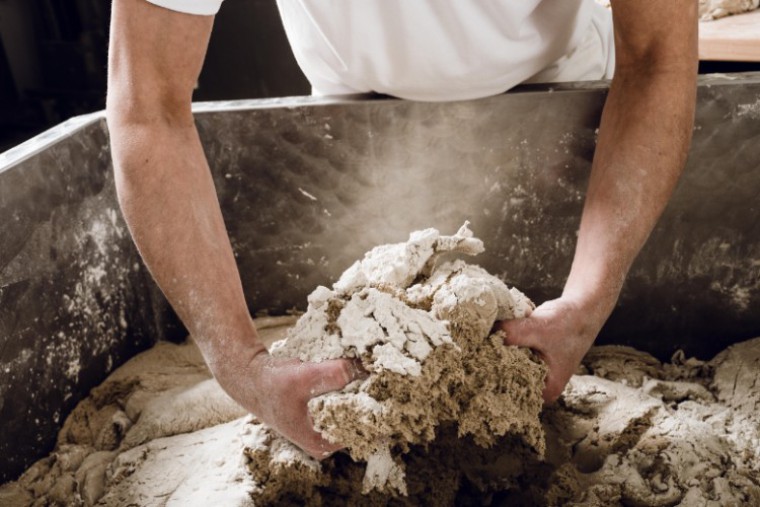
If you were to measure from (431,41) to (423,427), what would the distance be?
658 mm

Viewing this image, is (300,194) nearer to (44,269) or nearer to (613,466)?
(44,269)

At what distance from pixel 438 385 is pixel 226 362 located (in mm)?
308

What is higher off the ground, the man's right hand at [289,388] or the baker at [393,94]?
the baker at [393,94]

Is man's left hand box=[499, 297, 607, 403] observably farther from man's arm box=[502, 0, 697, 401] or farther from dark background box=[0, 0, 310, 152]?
dark background box=[0, 0, 310, 152]

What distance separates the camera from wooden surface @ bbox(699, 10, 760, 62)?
6.01ft

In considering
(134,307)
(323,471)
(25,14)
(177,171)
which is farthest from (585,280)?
(25,14)

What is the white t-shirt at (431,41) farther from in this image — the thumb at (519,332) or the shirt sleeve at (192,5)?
the thumb at (519,332)

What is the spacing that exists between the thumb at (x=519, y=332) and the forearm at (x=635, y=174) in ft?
0.52

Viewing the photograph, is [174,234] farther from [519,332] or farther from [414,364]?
[519,332]

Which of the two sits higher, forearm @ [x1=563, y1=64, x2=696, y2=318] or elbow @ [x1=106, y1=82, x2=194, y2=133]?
elbow @ [x1=106, y1=82, x2=194, y2=133]

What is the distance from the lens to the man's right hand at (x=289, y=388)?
31.4 inches

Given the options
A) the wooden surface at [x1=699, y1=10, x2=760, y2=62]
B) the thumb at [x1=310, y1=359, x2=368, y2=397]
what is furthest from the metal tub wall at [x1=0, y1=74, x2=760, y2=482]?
the wooden surface at [x1=699, y1=10, x2=760, y2=62]

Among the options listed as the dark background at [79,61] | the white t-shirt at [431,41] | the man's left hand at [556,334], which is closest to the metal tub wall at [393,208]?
the white t-shirt at [431,41]

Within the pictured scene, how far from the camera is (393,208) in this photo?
126 cm
